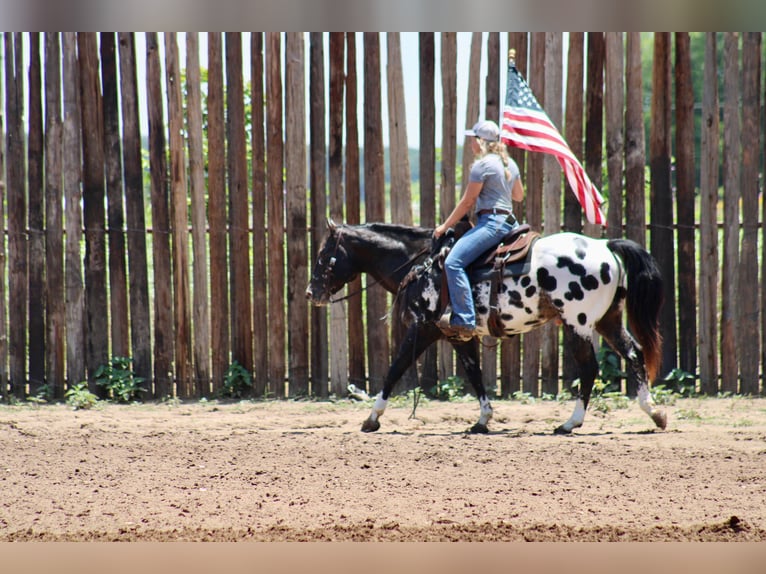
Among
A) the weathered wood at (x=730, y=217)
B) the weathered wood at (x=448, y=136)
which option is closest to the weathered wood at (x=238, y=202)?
the weathered wood at (x=448, y=136)

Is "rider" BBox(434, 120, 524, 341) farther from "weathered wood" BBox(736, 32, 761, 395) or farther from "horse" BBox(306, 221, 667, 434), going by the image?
"weathered wood" BBox(736, 32, 761, 395)

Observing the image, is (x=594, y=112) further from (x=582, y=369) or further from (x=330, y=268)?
(x=330, y=268)

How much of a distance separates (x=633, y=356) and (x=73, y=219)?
20.5 ft

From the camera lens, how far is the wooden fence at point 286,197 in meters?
9.68

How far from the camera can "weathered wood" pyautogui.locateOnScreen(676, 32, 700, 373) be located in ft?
31.8

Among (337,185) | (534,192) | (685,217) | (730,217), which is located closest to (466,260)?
(534,192)

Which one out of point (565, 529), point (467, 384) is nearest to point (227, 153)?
point (467, 384)

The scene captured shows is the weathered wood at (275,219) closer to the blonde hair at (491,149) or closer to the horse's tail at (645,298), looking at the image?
the blonde hair at (491,149)

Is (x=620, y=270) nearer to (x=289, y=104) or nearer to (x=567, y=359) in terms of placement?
(x=567, y=359)

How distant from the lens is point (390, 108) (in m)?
9.78

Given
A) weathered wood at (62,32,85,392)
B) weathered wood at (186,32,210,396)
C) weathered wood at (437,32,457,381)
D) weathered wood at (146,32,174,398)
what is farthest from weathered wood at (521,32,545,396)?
weathered wood at (62,32,85,392)

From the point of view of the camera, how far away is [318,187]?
9906mm

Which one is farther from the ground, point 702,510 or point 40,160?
point 40,160

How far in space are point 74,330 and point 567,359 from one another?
5567mm
